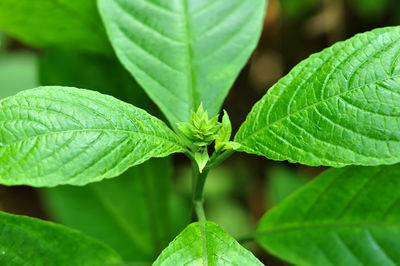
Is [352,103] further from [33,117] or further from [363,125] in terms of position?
[33,117]

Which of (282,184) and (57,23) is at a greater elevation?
(57,23)

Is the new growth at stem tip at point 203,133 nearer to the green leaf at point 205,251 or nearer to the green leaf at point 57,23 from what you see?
the green leaf at point 205,251

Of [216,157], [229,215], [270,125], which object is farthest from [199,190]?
[229,215]

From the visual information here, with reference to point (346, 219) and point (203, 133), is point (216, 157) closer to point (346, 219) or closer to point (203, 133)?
point (203, 133)

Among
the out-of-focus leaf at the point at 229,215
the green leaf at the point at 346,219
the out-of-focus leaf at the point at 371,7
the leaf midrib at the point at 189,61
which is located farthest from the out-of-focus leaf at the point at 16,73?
the out-of-focus leaf at the point at 371,7

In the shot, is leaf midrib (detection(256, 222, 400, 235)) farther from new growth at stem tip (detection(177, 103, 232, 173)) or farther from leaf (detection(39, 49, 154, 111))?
leaf (detection(39, 49, 154, 111))

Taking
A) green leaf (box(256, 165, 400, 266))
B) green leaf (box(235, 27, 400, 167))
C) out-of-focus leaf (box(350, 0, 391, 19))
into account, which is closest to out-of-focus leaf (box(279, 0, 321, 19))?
out-of-focus leaf (box(350, 0, 391, 19))
